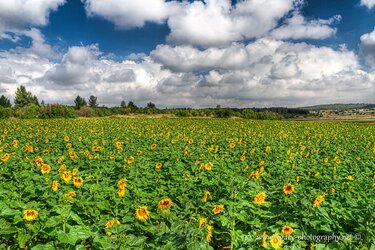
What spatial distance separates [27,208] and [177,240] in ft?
5.91

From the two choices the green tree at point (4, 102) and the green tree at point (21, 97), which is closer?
the green tree at point (21, 97)

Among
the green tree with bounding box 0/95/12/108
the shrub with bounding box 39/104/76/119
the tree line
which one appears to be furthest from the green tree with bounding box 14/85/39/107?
the shrub with bounding box 39/104/76/119

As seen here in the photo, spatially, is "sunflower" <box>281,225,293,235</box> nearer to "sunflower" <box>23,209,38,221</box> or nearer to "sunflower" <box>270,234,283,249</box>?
"sunflower" <box>270,234,283,249</box>

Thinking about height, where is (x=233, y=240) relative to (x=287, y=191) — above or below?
below

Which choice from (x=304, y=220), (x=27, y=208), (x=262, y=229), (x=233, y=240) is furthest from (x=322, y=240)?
(x=27, y=208)

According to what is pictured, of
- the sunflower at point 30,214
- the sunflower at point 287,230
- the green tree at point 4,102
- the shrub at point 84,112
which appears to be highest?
the green tree at point 4,102

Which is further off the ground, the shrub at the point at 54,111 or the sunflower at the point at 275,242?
the shrub at the point at 54,111

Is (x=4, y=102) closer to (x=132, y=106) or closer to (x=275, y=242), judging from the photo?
(x=132, y=106)

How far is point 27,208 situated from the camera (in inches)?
128

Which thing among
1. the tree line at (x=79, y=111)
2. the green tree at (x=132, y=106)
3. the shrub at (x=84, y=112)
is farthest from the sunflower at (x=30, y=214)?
the green tree at (x=132, y=106)

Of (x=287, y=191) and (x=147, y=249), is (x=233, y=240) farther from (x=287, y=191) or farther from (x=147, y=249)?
(x=287, y=191)

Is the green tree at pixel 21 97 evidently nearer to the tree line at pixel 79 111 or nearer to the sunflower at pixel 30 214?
the tree line at pixel 79 111

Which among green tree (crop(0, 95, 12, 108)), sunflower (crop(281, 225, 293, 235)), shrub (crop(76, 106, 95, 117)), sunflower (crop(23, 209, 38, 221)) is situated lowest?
sunflower (crop(281, 225, 293, 235))

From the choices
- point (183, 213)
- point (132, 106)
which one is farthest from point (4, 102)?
point (183, 213)
